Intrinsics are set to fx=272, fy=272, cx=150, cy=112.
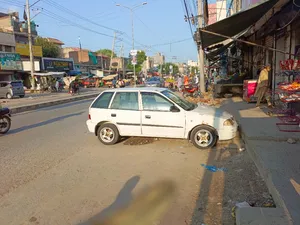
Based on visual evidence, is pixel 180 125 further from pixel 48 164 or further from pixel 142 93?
pixel 48 164

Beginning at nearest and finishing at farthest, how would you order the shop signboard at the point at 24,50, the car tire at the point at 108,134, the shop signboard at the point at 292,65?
1. the car tire at the point at 108,134
2. the shop signboard at the point at 292,65
3. the shop signboard at the point at 24,50

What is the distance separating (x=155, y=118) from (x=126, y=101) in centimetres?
95

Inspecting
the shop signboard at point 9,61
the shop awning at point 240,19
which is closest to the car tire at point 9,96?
the shop signboard at point 9,61

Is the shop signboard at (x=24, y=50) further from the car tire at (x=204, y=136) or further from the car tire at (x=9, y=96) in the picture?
the car tire at (x=204, y=136)

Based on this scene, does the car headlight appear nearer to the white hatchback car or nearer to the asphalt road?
the white hatchback car

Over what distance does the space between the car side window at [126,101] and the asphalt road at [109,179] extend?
1.03 meters

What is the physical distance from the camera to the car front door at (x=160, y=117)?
662cm

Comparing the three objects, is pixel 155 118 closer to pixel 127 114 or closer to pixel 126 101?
pixel 127 114

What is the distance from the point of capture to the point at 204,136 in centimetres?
650

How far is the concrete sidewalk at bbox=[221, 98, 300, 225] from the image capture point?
308 centimetres

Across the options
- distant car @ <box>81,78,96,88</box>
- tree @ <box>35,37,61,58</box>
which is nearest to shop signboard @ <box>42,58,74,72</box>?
distant car @ <box>81,78,96,88</box>

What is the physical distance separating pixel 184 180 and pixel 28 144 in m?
4.89

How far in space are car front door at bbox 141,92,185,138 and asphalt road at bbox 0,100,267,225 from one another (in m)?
0.39

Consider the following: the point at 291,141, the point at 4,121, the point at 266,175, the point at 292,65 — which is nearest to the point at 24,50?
the point at 4,121
